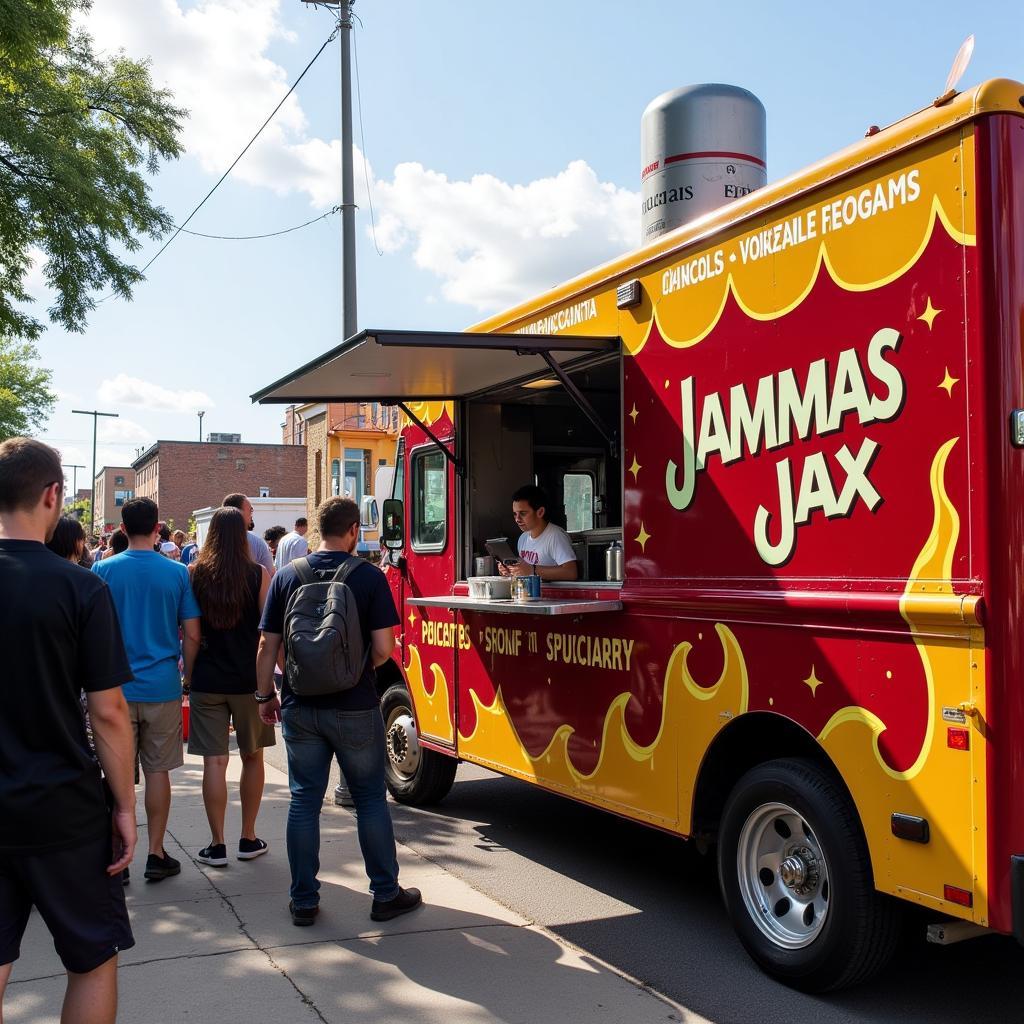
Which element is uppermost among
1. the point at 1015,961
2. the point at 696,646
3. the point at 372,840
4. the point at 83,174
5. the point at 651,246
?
the point at 83,174

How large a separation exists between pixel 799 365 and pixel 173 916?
3.64 metres

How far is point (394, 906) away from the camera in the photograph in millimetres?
4906

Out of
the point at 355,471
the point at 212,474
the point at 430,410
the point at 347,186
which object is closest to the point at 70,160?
the point at 347,186

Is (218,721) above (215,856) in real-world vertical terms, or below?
above

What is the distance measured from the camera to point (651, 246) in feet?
16.5

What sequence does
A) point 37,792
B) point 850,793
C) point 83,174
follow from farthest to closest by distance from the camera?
1. point 83,174
2. point 850,793
3. point 37,792

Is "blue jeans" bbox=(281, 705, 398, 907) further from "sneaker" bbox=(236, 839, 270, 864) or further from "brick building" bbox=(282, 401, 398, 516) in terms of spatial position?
"brick building" bbox=(282, 401, 398, 516)

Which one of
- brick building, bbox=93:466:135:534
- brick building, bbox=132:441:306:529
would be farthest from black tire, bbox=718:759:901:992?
brick building, bbox=93:466:135:534

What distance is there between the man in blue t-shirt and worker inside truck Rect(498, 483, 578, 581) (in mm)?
1824

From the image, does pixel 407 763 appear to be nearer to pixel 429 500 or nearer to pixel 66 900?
pixel 429 500

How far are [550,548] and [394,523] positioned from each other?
1677 millimetres

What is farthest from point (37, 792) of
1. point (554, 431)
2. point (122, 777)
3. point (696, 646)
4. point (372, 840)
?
point (554, 431)

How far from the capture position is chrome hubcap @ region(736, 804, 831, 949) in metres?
3.99

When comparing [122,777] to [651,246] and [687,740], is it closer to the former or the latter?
[687,740]
